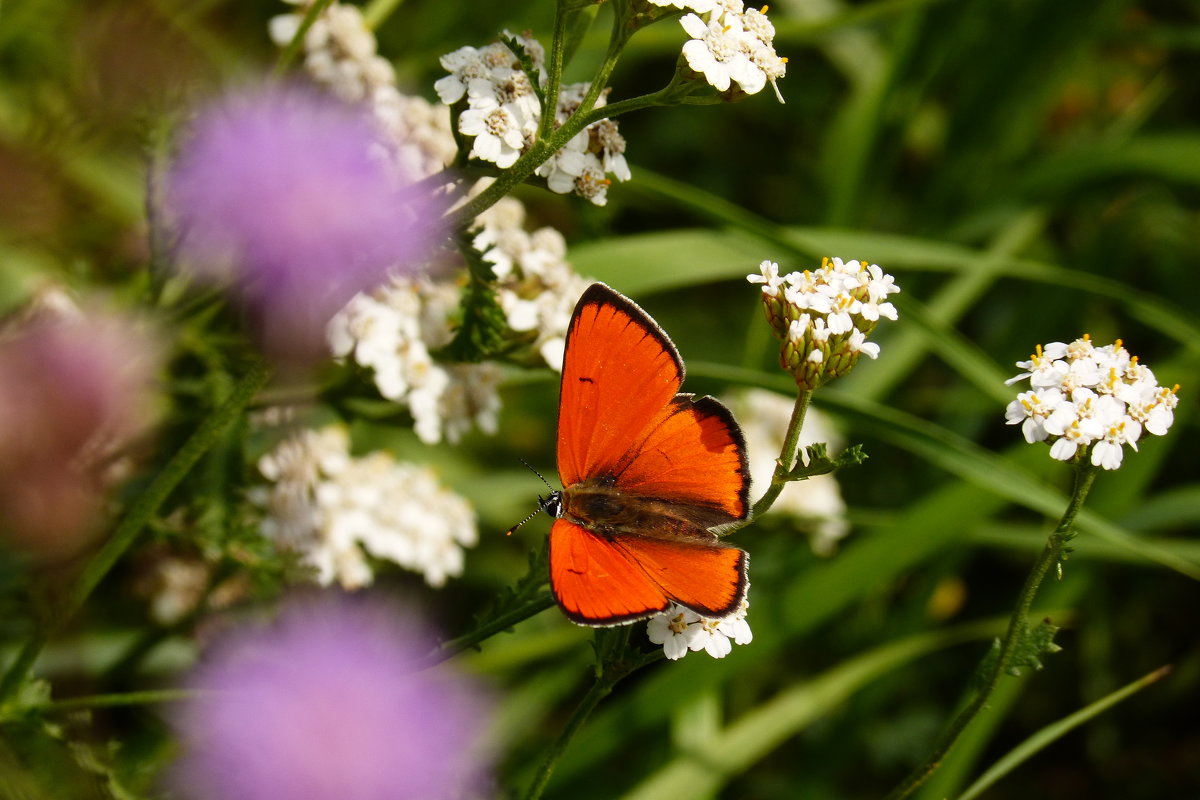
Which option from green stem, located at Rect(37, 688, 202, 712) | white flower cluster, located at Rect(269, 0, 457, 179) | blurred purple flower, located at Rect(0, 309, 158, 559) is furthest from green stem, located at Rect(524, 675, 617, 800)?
white flower cluster, located at Rect(269, 0, 457, 179)

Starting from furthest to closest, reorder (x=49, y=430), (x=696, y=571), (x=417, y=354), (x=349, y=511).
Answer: (x=349, y=511)
(x=417, y=354)
(x=696, y=571)
(x=49, y=430)

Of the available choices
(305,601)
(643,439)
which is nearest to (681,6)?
(643,439)

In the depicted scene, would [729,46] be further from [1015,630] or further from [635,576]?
[1015,630]

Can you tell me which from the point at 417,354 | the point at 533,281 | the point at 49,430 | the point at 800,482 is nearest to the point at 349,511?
the point at 417,354

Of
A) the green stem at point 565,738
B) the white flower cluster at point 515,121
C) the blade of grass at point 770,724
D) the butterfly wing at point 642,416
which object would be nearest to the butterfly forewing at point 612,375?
the butterfly wing at point 642,416

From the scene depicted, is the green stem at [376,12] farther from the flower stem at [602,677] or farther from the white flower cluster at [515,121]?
the flower stem at [602,677]

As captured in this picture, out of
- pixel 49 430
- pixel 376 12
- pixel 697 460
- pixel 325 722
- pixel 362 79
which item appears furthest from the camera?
pixel 376 12
